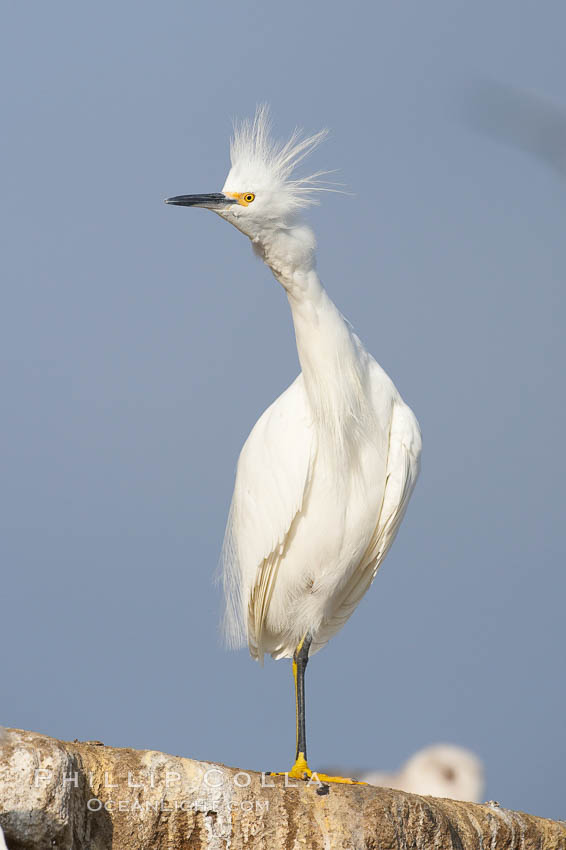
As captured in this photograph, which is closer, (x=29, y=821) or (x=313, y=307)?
(x=29, y=821)

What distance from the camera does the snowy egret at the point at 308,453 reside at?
5.89 meters

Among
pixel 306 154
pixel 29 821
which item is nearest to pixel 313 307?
pixel 306 154

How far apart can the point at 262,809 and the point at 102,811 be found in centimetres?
72

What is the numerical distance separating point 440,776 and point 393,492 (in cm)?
466

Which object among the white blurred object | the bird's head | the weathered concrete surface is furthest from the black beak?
the white blurred object

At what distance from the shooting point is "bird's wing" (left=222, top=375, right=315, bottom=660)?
611 centimetres

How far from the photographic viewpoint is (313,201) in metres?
6.11

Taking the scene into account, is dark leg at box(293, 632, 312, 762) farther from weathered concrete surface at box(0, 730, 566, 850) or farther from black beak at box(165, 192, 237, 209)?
black beak at box(165, 192, 237, 209)

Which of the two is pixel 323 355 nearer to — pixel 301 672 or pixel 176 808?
pixel 301 672

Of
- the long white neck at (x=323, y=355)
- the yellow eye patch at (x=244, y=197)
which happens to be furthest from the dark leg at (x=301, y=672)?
the yellow eye patch at (x=244, y=197)

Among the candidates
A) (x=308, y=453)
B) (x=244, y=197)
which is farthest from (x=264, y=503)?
(x=244, y=197)

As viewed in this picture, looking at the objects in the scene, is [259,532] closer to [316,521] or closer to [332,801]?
[316,521]

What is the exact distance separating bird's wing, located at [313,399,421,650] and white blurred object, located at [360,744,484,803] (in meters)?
3.84

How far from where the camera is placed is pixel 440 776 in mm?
9812
